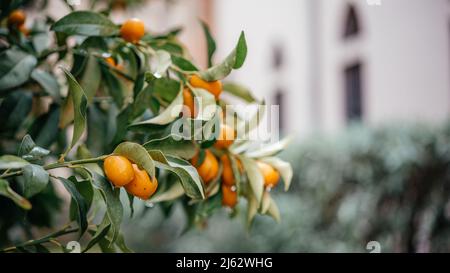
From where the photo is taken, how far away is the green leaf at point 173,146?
67 cm

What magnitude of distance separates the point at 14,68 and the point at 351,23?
4.84m

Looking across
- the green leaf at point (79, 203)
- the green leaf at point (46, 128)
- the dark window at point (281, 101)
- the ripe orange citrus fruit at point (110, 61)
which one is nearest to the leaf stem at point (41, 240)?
the green leaf at point (79, 203)

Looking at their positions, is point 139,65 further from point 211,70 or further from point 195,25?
point 195,25

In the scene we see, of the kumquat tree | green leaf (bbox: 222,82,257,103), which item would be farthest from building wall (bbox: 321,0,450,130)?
the kumquat tree

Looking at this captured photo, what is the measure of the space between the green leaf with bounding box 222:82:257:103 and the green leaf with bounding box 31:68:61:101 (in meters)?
0.31

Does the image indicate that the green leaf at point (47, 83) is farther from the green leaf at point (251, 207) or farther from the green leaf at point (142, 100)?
the green leaf at point (251, 207)

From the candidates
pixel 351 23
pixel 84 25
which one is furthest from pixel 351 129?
pixel 84 25

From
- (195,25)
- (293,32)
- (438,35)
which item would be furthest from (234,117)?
(195,25)

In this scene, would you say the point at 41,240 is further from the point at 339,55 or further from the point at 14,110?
the point at 339,55

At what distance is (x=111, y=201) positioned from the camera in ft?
→ 2.07

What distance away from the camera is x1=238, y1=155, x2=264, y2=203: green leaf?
0.80 metres

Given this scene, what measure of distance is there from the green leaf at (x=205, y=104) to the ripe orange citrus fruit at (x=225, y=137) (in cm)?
8
